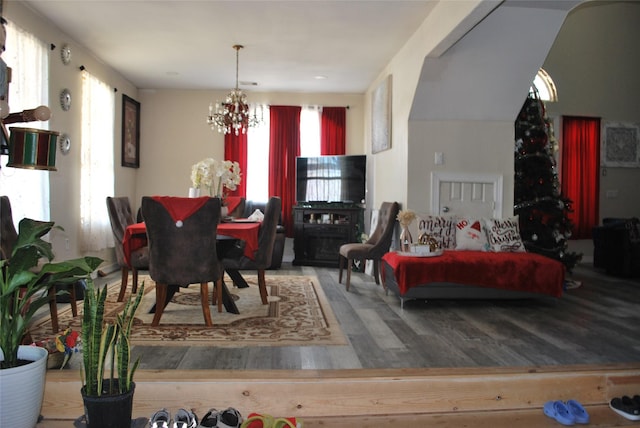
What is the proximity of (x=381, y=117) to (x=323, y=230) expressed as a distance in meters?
1.86

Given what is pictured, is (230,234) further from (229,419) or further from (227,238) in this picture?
(229,419)

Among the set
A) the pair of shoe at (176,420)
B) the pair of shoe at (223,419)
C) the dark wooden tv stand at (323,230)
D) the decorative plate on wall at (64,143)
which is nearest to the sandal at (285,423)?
A: the pair of shoe at (223,419)

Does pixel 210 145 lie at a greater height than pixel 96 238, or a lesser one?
greater

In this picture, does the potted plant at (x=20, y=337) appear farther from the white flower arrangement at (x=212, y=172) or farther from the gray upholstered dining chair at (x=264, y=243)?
the white flower arrangement at (x=212, y=172)

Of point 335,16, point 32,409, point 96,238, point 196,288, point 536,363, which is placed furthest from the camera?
point 96,238

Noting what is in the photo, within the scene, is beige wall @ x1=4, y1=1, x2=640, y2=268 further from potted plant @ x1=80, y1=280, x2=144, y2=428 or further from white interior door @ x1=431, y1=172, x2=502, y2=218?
potted plant @ x1=80, y1=280, x2=144, y2=428

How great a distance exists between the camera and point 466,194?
5.59m

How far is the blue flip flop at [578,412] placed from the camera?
1925mm

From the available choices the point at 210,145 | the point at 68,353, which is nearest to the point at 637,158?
the point at 210,145

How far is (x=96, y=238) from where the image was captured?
6.11 meters

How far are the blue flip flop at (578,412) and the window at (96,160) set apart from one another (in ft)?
17.6

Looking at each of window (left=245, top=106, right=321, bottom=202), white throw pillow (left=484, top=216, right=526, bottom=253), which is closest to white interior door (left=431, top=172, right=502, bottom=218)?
white throw pillow (left=484, top=216, right=526, bottom=253)

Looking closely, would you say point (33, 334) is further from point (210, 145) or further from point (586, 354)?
point (210, 145)

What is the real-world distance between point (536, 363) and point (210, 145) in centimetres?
626
